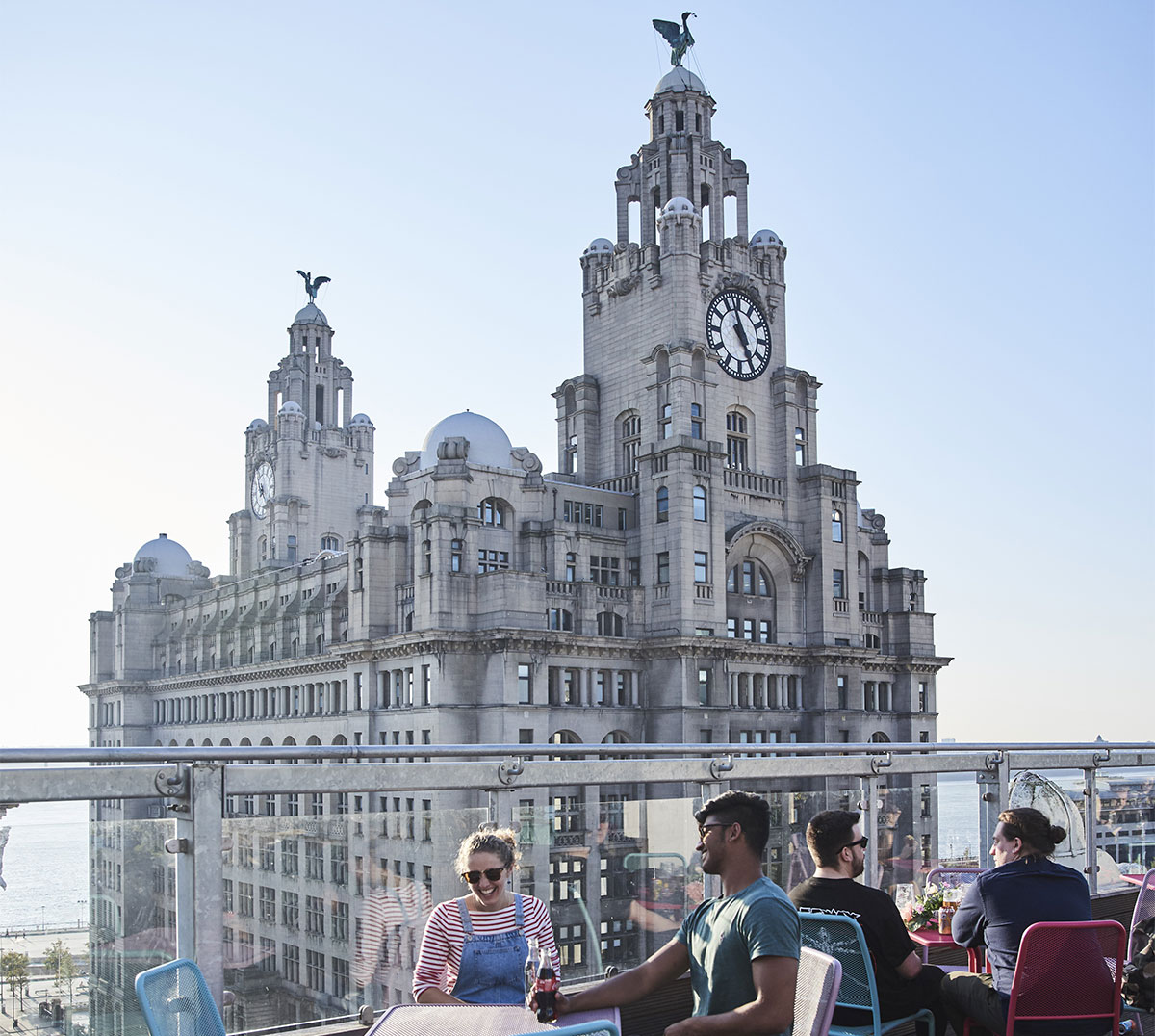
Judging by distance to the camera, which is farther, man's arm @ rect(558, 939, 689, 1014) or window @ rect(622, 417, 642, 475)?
window @ rect(622, 417, 642, 475)

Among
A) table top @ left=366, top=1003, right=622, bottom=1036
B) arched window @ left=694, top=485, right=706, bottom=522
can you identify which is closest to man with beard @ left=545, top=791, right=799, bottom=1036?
table top @ left=366, top=1003, right=622, bottom=1036

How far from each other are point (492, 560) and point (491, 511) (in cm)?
274

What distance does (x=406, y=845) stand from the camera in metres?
9.39

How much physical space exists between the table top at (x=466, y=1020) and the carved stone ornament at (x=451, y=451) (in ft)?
188

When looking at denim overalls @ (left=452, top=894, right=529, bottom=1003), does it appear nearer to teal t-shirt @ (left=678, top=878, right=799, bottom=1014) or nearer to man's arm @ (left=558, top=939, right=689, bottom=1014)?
man's arm @ (left=558, top=939, right=689, bottom=1014)

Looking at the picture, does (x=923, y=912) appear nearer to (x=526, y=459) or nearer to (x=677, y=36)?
(x=526, y=459)

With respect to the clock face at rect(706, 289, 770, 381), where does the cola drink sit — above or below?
below

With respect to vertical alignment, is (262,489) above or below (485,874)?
above

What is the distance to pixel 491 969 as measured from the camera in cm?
786

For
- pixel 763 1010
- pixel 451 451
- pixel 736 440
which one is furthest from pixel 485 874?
pixel 736 440

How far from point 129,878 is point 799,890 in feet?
14.5

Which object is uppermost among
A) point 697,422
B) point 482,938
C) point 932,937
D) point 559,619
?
point 697,422

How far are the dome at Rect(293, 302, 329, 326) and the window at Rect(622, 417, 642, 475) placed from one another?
157ft

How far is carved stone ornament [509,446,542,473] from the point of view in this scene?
217 feet
